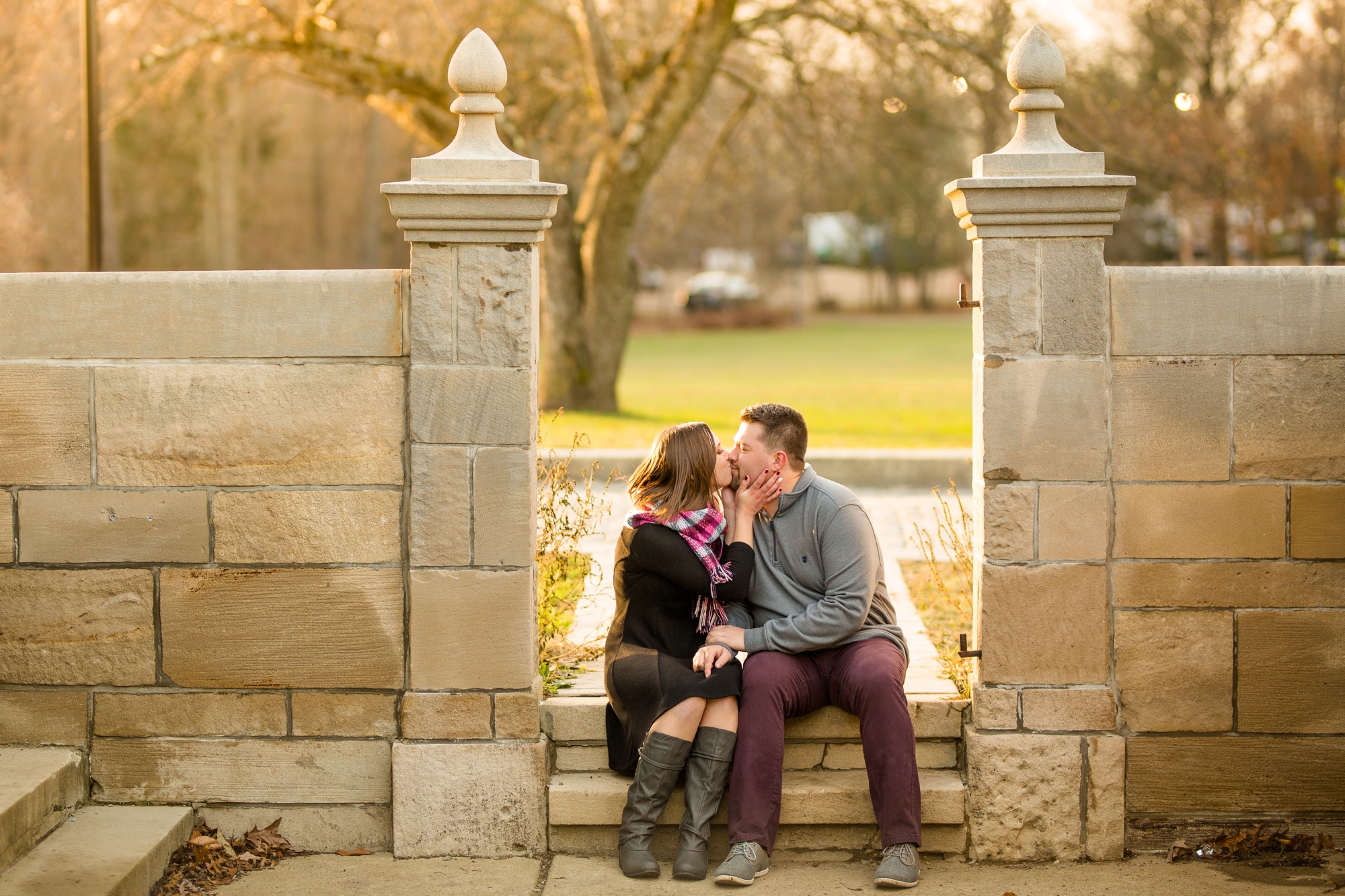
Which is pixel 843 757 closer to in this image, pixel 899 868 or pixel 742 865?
pixel 899 868

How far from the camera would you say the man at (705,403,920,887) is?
3777mm

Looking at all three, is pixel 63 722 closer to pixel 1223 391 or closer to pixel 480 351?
pixel 480 351

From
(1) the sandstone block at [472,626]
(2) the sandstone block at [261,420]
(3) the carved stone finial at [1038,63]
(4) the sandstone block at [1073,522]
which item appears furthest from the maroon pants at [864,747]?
(3) the carved stone finial at [1038,63]

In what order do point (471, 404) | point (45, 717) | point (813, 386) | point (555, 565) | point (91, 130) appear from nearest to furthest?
point (471, 404) → point (45, 717) → point (555, 565) → point (91, 130) → point (813, 386)

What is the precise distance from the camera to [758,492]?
4051 millimetres

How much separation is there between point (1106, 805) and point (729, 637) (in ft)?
4.42

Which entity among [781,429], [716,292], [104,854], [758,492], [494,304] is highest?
[716,292]

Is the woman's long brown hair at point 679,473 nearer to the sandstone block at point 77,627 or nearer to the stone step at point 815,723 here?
the stone step at point 815,723

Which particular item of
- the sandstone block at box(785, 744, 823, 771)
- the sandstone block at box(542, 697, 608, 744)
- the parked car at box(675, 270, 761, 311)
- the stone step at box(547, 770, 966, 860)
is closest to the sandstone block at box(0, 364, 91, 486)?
the sandstone block at box(542, 697, 608, 744)

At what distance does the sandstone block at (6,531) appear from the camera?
4.05 meters

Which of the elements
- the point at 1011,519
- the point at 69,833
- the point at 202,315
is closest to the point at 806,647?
the point at 1011,519

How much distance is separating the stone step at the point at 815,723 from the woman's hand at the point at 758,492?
0.70m

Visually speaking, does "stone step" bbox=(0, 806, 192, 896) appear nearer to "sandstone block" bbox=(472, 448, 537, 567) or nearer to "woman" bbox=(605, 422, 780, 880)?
"sandstone block" bbox=(472, 448, 537, 567)

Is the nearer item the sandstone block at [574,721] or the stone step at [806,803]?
the stone step at [806,803]
